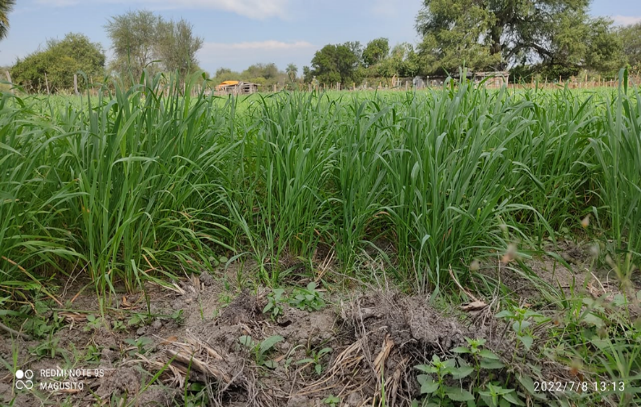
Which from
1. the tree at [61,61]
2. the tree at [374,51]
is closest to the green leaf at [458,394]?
the tree at [61,61]

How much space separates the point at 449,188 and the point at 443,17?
41022 millimetres

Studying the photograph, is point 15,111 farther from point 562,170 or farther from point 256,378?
point 562,170

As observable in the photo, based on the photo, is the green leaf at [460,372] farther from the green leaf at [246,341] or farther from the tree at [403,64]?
the tree at [403,64]

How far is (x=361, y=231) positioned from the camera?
5.91ft

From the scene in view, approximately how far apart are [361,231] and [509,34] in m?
42.0

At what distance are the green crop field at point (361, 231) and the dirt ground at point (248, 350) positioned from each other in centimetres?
3

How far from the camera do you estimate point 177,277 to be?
169 cm

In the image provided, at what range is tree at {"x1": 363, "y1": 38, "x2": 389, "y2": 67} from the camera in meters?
61.8

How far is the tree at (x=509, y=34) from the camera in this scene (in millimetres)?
32656

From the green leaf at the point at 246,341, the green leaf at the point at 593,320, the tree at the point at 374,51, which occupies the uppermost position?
the tree at the point at 374,51

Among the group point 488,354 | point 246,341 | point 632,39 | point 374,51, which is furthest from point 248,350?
point 374,51

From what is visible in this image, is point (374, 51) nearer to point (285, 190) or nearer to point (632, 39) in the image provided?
point (632, 39)

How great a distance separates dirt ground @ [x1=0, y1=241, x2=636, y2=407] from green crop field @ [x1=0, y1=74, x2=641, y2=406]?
0.03 metres

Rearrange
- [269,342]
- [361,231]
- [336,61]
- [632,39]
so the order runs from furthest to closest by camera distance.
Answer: [336,61]
[632,39]
[361,231]
[269,342]
